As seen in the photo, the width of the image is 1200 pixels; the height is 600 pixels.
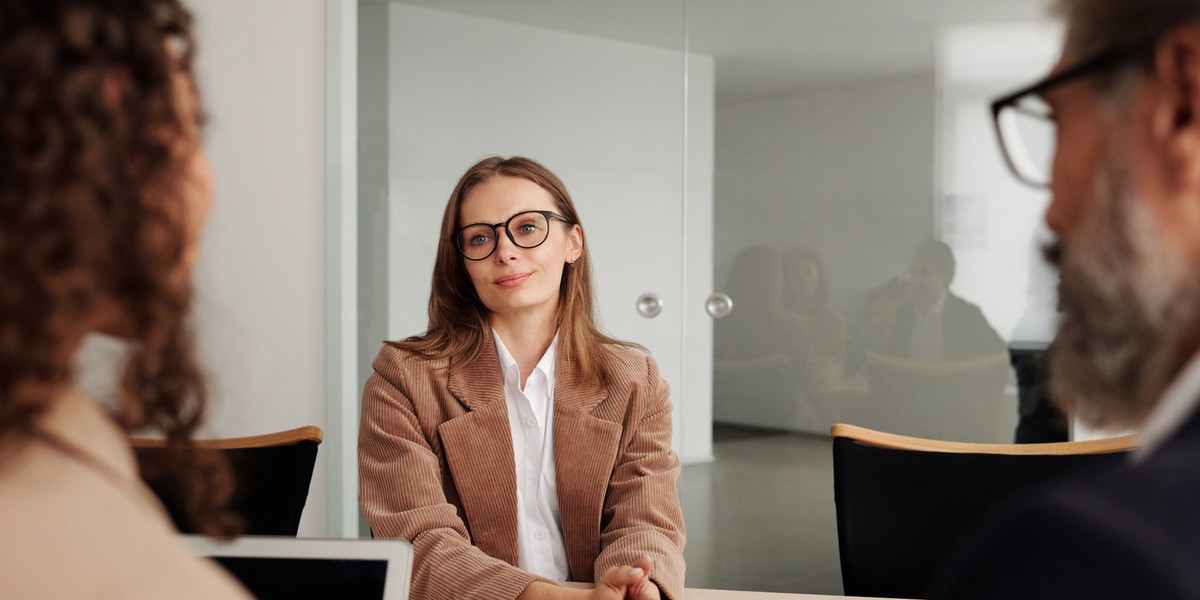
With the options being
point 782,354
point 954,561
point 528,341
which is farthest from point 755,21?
point 954,561

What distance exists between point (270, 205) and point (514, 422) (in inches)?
70.1

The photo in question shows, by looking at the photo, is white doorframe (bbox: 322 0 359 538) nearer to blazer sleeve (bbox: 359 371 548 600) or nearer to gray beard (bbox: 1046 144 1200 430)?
blazer sleeve (bbox: 359 371 548 600)

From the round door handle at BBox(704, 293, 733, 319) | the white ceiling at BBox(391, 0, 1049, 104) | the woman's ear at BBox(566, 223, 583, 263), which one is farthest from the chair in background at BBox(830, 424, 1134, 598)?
the white ceiling at BBox(391, 0, 1049, 104)

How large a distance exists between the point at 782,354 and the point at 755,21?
117 cm

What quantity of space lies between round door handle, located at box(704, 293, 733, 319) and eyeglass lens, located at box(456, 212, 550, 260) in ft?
4.78

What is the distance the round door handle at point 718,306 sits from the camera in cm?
335

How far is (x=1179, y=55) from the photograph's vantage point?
1.90 feet

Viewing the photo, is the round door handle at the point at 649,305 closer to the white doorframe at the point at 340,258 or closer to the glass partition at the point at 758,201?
the glass partition at the point at 758,201

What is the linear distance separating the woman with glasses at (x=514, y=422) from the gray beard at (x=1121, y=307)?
105cm

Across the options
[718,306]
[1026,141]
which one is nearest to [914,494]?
[1026,141]

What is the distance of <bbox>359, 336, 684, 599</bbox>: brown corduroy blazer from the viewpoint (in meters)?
1.74

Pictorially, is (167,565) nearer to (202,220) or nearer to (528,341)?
(202,220)

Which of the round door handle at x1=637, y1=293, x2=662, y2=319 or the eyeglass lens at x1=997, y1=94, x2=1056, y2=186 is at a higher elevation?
the eyeglass lens at x1=997, y1=94, x2=1056, y2=186

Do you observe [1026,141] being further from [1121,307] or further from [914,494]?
[914,494]
